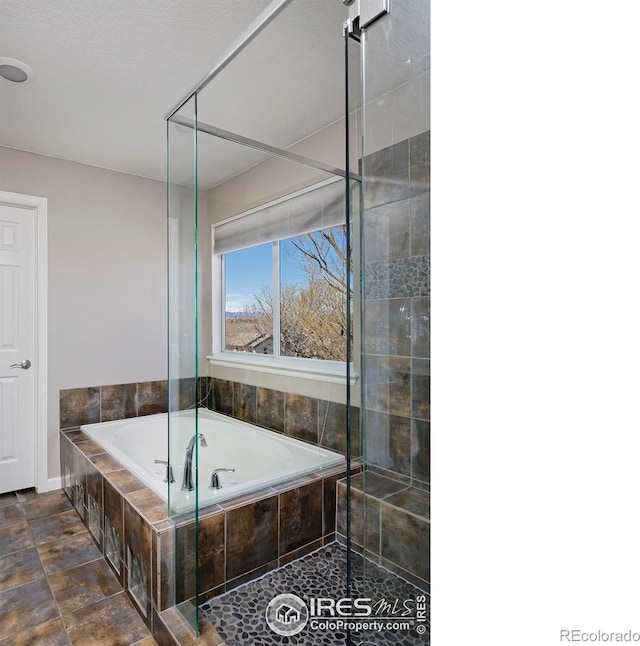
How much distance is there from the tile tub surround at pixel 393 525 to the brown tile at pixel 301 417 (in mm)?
1795

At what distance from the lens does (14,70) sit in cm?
204

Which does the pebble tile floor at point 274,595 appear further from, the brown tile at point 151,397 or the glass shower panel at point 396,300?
Result: the brown tile at point 151,397

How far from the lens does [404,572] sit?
1.73 feet

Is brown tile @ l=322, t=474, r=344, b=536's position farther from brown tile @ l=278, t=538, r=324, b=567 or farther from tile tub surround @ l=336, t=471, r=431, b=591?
tile tub surround @ l=336, t=471, r=431, b=591

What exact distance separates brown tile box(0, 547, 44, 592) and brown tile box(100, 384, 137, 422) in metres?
1.14

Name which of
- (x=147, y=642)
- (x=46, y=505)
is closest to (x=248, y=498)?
(x=147, y=642)

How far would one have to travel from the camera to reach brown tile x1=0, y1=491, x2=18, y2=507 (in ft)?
9.39

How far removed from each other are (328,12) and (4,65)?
1.55 metres

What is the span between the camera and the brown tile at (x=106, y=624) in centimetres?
164

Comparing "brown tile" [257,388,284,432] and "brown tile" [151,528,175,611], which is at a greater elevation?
"brown tile" [257,388,284,432]

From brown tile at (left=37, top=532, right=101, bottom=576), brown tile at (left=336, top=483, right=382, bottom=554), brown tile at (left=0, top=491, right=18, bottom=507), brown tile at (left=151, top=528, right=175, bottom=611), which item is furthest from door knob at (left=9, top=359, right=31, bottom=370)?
brown tile at (left=336, top=483, right=382, bottom=554)

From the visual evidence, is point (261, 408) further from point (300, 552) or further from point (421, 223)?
point (421, 223)
